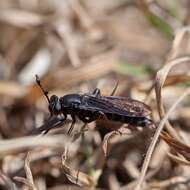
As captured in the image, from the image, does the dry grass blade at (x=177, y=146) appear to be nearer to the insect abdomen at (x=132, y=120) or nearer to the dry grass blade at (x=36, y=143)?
the insect abdomen at (x=132, y=120)

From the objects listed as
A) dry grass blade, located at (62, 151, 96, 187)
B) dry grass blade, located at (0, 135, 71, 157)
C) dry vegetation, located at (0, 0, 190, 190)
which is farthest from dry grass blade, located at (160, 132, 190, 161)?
dry grass blade, located at (0, 135, 71, 157)

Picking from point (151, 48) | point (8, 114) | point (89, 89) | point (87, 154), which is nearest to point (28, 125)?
point (8, 114)

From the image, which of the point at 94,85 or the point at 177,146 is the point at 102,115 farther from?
the point at 94,85

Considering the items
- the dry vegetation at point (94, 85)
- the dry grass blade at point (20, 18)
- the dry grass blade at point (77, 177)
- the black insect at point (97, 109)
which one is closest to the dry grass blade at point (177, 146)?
the dry vegetation at point (94, 85)

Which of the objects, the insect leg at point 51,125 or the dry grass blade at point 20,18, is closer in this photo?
the insect leg at point 51,125

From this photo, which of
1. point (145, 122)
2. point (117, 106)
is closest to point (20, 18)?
point (117, 106)

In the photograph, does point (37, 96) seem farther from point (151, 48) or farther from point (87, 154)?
point (151, 48)
